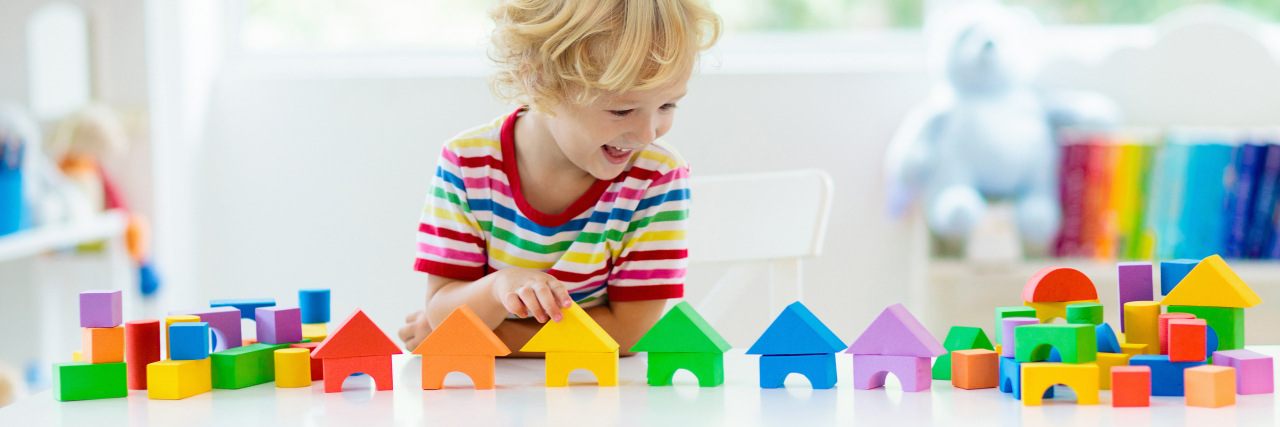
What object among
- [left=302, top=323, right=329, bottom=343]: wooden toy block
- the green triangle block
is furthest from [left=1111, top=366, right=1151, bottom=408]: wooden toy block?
[left=302, top=323, right=329, bottom=343]: wooden toy block

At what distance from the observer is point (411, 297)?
1.97 meters

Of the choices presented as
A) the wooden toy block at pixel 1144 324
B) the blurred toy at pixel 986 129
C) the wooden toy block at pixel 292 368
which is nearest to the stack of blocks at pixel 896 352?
the wooden toy block at pixel 1144 324

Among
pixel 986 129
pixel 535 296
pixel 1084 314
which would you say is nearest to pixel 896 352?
pixel 1084 314

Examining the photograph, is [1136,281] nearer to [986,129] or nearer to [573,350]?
[573,350]

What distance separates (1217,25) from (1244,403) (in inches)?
61.1

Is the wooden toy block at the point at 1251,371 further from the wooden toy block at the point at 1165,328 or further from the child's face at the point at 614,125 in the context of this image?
the child's face at the point at 614,125

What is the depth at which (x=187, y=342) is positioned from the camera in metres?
0.65

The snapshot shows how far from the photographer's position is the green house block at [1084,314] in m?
0.62

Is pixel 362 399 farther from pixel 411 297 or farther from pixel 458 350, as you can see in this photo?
pixel 411 297

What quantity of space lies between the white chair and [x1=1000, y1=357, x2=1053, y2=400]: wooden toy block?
1.48 feet

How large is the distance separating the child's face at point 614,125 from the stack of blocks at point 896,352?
0.77 ft

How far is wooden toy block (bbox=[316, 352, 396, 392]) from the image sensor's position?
0.65 meters

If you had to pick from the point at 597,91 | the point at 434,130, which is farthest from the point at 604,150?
the point at 434,130

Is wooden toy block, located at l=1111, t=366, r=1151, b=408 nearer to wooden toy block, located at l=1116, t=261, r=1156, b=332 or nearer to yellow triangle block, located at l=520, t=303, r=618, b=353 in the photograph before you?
wooden toy block, located at l=1116, t=261, r=1156, b=332
